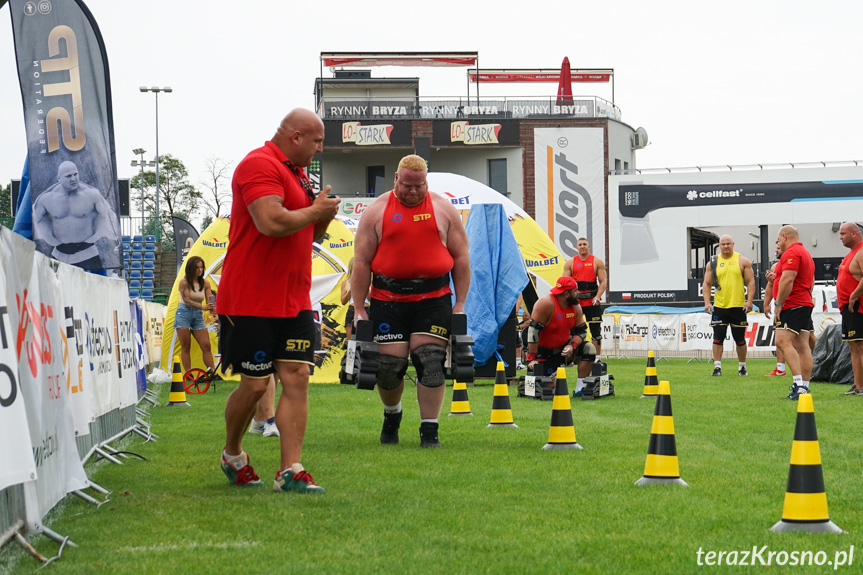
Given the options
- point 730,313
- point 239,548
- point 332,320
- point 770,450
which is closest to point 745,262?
point 730,313

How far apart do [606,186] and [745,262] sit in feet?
119

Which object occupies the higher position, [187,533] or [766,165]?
[766,165]

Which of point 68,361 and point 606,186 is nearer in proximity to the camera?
point 68,361

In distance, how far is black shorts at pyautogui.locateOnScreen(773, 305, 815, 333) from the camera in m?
12.8

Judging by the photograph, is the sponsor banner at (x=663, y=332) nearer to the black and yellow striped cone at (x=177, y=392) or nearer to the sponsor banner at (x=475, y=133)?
the black and yellow striped cone at (x=177, y=392)

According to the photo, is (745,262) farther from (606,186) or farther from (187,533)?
(606,186)

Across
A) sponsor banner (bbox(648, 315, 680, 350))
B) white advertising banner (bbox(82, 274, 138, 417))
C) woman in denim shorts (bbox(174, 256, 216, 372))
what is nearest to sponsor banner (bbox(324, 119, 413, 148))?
sponsor banner (bbox(648, 315, 680, 350))

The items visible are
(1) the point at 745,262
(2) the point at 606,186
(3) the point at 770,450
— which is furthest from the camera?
(2) the point at 606,186

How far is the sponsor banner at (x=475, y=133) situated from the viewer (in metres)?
52.9

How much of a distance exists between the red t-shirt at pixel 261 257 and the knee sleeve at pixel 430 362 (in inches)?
75.8

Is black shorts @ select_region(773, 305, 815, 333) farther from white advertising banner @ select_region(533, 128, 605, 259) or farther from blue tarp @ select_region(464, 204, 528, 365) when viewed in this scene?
white advertising banner @ select_region(533, 128, 605, 259)

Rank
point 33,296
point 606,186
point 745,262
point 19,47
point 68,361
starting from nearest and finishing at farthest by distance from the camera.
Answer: point 33,296
point 68,361
point 19,47
point 745,262
point 606,186

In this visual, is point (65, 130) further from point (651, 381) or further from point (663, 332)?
point (663, 332)

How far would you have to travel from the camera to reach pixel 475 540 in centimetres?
439
